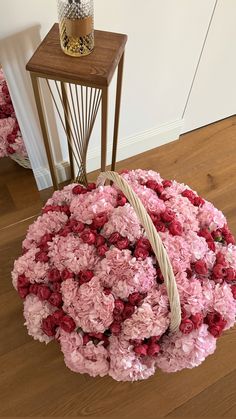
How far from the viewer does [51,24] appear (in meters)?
0.90

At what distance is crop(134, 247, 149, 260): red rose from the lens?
0.80 m

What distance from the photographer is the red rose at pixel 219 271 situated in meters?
0.85

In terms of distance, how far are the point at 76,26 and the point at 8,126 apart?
0.61 m

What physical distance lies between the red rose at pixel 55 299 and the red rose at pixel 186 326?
293 millimetres

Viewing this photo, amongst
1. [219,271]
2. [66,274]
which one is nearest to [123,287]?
[66,274]

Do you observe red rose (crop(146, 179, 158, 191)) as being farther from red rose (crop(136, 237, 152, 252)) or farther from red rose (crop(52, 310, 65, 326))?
Result: red rose (crop(52, 310, 65, 326))

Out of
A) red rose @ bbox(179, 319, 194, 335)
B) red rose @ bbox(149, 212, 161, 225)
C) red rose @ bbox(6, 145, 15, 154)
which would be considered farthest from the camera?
red rose @ bbox(6, 145, 15, 154)

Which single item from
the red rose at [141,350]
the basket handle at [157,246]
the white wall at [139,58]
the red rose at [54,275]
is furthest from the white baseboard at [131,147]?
the red rose at [141,350]

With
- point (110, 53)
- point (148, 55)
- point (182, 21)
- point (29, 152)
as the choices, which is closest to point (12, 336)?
point (29, 152)

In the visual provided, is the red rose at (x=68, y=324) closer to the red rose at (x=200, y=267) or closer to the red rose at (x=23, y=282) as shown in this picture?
the red rose at (x=23, y=282)

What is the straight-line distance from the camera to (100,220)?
0.86 m

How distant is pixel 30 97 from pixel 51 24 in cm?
22

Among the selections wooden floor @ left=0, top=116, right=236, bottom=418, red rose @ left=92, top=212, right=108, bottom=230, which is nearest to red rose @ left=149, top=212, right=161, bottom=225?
red rose @ left=92, top=212, right=108, bottom=230

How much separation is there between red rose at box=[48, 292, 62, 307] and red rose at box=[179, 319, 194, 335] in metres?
0.29
